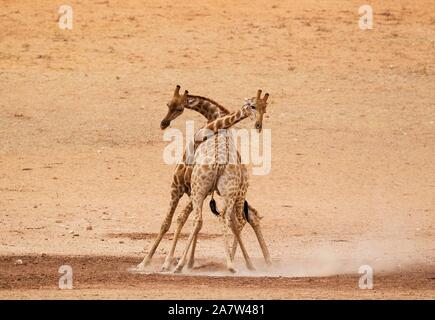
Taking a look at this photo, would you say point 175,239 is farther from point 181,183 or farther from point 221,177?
point 221,177

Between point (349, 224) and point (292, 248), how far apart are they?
1689 millimetres

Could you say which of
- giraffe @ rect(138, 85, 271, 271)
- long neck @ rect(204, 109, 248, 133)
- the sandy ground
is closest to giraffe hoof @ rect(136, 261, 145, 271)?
giraffe @ rect(138, 85, 271, 271)

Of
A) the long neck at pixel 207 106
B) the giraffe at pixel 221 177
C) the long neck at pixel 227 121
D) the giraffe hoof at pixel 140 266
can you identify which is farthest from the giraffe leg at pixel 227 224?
the long neck at pixel 207 106

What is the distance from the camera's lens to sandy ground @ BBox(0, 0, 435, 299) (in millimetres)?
15961

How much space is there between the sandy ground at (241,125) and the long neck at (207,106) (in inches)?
66.4

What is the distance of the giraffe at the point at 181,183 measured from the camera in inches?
620

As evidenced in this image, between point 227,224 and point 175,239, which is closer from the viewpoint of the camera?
point 227,224

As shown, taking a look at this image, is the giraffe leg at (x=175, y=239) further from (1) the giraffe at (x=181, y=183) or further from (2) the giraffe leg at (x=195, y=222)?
(2) the giraffe leg at (x=195, y=222)

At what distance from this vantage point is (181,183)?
15828 millimetres

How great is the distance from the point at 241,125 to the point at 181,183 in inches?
306

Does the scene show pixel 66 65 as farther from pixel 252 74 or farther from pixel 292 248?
pixel 292 248

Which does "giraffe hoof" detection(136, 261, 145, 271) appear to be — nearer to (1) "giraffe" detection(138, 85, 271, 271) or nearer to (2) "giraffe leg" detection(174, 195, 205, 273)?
(1) "giraffe" detection(138, 85, 271, 271)

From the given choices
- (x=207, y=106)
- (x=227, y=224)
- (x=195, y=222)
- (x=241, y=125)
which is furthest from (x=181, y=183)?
(x=241, y=125)

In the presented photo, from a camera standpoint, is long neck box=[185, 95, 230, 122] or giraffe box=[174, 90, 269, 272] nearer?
giraffe box=[174, 90, 269, 272]
